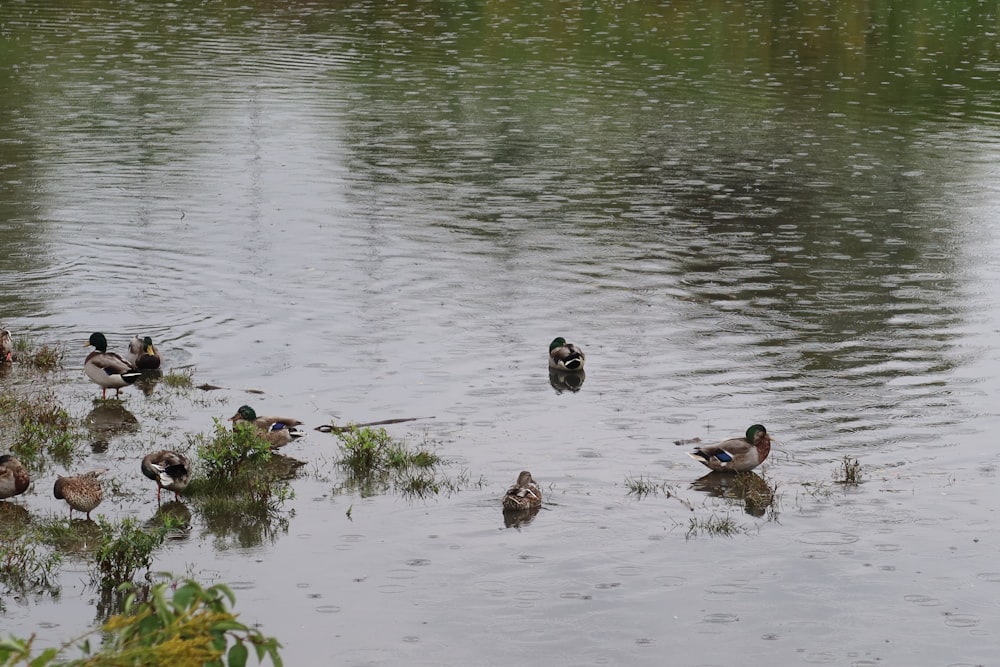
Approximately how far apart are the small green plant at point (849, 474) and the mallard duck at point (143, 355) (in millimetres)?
8824

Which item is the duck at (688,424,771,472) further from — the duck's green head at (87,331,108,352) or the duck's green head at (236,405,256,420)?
the duck's green head at (87,331,108,352)

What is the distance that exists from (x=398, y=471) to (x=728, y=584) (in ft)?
13.5

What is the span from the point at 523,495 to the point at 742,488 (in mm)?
2534

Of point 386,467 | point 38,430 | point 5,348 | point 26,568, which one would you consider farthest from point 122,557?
point 5,348

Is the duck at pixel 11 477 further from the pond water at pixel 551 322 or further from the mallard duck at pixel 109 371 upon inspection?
the mallard duck at pixel 109 371

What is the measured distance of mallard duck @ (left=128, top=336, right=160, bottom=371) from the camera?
719 inches

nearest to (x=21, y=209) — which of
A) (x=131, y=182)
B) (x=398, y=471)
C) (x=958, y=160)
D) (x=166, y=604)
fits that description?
(x=131, y=182)

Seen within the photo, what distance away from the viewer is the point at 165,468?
14039 mm

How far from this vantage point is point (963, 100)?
43.7m

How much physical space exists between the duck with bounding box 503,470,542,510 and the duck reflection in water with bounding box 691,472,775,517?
6.25 ft

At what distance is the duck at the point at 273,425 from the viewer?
15.5 m

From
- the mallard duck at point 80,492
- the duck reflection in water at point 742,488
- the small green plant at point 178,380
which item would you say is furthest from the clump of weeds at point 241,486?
the duck reflection in water at point 742,488

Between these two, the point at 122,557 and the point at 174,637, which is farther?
the point at 122,557

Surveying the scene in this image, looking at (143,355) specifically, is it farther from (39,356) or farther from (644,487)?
(644,487)
